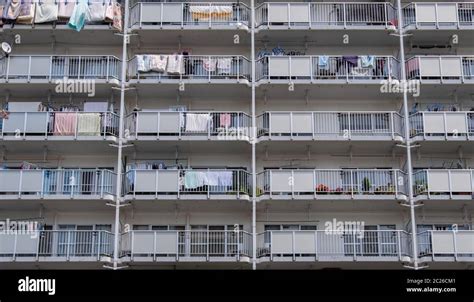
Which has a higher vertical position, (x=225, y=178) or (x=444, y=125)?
(x=444, y=125)

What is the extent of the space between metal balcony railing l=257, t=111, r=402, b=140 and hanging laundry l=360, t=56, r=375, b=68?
2.11 m

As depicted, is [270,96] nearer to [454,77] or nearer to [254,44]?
[254,44]

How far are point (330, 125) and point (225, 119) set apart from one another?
438 centimetres

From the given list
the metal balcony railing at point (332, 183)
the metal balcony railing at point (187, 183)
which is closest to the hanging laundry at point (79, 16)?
the metal balcony railing at point (187, 183)

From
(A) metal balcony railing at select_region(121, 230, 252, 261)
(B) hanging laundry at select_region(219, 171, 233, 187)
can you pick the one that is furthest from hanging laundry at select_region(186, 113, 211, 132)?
(A) metal balcony railing at select_region(121, 230, 252, 261)

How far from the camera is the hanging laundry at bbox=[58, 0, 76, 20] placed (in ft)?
114

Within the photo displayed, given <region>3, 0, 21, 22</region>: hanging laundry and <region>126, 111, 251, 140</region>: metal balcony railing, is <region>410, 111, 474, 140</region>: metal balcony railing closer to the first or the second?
<region>126, 111, 251, 140</region>: metal balcony railing

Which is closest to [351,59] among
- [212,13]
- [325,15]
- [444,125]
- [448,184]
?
[325,15]

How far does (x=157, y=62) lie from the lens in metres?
34.5

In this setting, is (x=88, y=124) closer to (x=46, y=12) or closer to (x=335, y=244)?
(x=46, y=12)

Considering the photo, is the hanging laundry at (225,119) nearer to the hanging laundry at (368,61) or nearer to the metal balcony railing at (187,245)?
the metal balcony railing at (187,245)

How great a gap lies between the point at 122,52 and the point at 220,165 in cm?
671

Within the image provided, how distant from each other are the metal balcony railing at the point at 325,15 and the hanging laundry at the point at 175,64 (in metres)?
3.78
